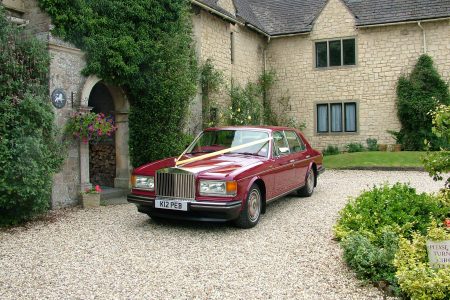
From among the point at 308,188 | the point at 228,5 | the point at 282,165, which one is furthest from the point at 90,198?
the point at 228,5

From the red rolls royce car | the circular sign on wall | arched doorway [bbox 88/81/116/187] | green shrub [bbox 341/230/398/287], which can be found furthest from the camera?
arched doorway [bbox 88/81/116/187]

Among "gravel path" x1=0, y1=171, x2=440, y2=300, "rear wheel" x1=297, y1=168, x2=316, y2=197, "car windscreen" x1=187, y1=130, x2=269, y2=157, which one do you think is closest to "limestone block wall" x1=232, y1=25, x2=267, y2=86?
"rear wheel" x1=297, y1=168, x2=316, y2=197

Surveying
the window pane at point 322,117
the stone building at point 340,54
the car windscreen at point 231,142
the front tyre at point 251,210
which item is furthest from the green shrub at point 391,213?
the window pane at point 322,117

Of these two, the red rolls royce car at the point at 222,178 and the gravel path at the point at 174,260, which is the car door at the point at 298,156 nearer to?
the red rolls royce car at the point at 222,178

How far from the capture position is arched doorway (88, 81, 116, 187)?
1118 centimetres

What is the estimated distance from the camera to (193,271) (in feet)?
15.4

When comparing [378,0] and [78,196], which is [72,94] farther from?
[378,0]

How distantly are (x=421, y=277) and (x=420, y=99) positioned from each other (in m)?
15.5

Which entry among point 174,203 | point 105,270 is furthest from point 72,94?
point 105,270

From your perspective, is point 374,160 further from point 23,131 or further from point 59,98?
point 23,131

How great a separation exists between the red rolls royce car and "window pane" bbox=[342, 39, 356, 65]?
483 inches

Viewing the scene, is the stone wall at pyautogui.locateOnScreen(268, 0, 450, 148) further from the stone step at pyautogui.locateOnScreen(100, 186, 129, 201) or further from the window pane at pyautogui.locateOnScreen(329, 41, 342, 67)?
the stone step at pyautogui.locateOnScreen(100, 186, 129, 201)

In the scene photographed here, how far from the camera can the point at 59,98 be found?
8.48 meters

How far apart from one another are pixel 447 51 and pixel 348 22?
433 centimetres
